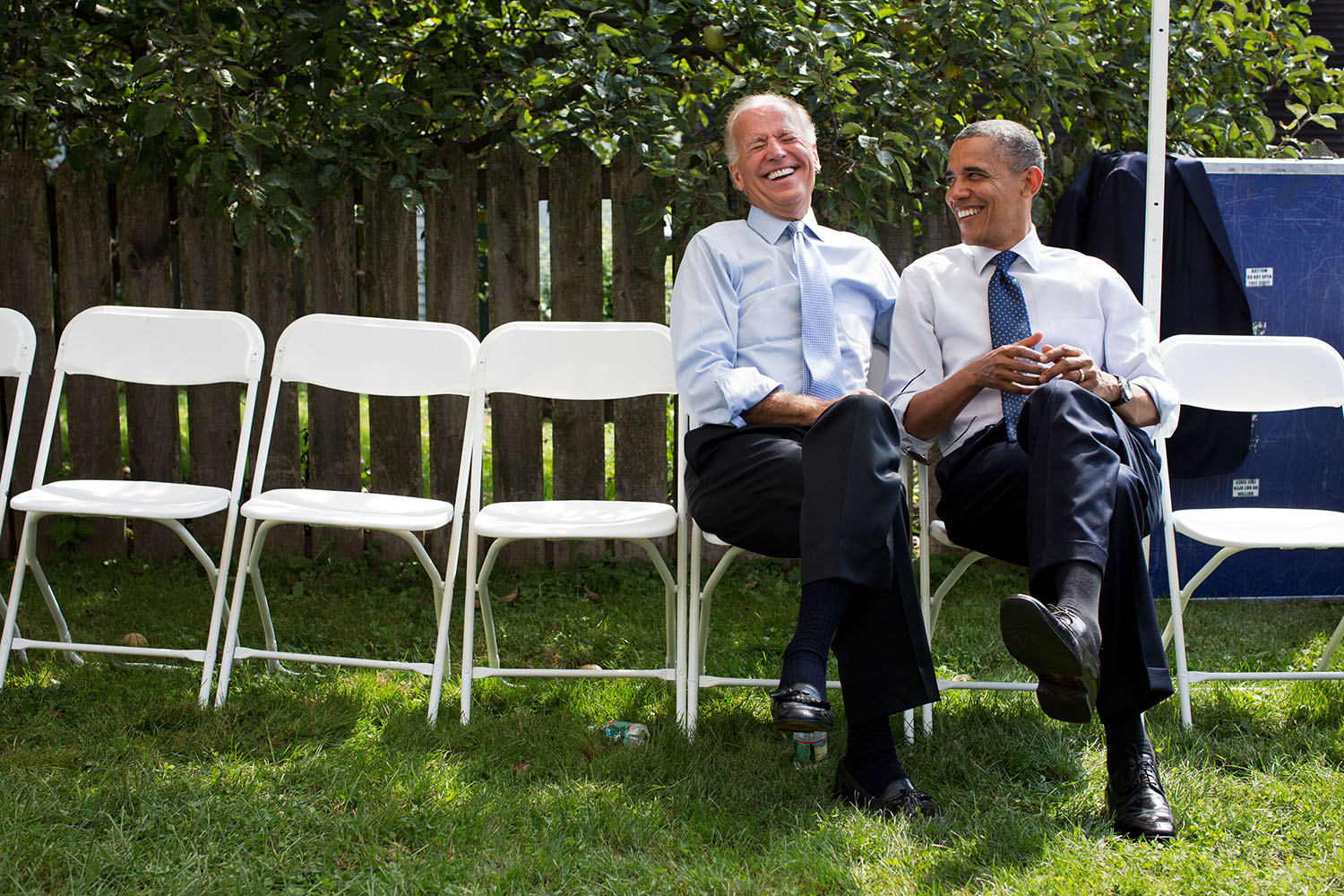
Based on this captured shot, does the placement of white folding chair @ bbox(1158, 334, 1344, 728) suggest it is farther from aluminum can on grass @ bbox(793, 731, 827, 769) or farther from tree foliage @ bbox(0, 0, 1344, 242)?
aluminum can on grass @ bbox(793, 731, 827, 769)

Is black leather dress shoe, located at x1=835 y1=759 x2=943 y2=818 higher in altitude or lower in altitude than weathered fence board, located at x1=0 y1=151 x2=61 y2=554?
lower

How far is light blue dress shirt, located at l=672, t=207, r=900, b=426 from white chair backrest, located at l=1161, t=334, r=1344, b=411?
956 mm

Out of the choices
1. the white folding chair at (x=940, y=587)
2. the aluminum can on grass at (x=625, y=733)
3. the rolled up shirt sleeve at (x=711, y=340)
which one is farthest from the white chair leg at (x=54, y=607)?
the white folding chair at (x=940, y=587)

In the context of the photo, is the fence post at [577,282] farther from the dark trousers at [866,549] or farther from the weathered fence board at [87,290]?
the dark trousers at [866,549]

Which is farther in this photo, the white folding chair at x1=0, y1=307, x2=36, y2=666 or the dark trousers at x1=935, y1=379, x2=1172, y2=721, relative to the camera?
the white folding chair at x1=0, y1=307, x2=36, y2=666

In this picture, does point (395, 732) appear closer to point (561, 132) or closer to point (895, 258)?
point (561, 132)

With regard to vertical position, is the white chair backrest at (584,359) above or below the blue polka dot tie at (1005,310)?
below

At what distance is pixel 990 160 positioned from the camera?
10.5 ft

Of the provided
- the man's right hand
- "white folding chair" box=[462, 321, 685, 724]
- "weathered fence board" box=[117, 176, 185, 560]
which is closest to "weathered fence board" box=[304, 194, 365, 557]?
"weathered fence board" box=[117, 176, 185, 560]

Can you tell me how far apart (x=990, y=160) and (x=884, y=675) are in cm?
149

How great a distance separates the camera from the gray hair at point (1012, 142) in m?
3.21

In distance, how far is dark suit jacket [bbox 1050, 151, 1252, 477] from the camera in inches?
161

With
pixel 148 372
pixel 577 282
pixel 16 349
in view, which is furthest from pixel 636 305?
pixel 16 349

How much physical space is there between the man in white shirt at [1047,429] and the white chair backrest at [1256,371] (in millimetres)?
429
